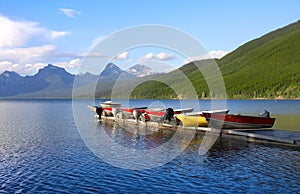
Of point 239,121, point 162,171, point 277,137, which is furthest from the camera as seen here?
point 239,121

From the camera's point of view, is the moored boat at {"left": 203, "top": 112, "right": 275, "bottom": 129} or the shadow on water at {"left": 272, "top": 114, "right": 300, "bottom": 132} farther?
the shadow on water at {"left": 272, "top": 114, "right": 300, "bottom": 132}

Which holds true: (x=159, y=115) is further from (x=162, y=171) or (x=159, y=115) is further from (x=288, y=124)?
(x=162, y=171)

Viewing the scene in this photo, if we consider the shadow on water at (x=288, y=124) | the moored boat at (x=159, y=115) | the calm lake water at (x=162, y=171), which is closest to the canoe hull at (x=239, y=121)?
the calm lake water at (x=162, y=171)

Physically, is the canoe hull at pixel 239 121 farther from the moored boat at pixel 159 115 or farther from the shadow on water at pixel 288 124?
the moored boat at pixel 159 115

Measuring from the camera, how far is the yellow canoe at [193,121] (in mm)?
39522

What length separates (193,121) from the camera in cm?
4016

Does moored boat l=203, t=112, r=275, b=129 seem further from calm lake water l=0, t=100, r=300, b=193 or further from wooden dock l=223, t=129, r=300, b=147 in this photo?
calm lake water l=0, t=100, r=300, b=193

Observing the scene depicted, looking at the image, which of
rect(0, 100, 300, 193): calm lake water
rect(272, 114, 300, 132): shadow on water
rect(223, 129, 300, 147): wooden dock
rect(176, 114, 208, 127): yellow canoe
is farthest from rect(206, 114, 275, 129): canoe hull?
rect(272, 114, 300, 132): shadow on water

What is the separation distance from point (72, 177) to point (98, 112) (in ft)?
140

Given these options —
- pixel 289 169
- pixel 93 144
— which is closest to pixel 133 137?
pixel 93 144

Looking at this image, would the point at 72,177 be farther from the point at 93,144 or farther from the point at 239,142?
the point at 239,142

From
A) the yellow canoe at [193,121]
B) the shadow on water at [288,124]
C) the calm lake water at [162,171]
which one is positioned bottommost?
the calm lake water at [162,171]

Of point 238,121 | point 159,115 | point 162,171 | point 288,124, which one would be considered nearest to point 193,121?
point 238,121

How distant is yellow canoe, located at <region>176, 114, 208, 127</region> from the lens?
39522mm
